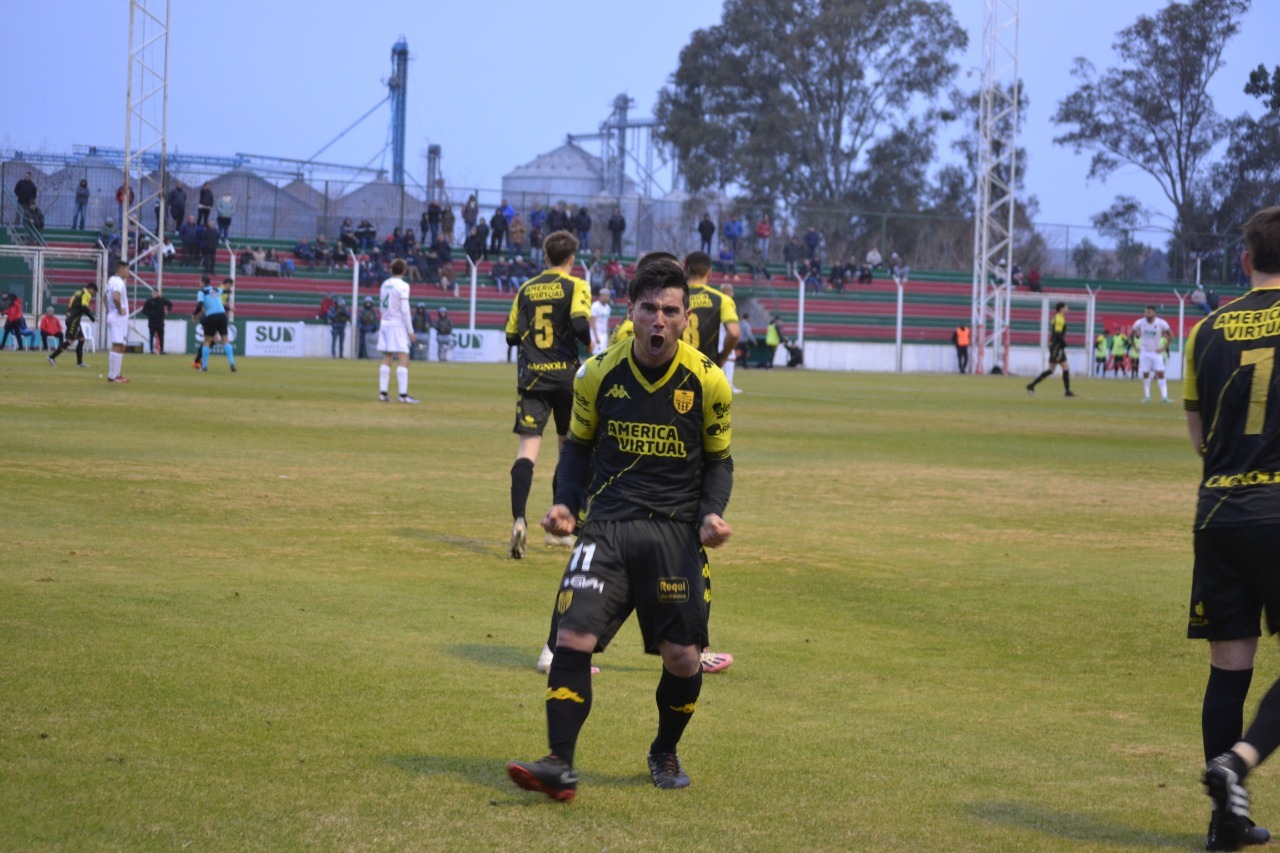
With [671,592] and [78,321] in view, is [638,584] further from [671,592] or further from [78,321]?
[78,321]

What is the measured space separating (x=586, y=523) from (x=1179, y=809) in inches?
82.6

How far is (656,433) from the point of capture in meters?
5.19

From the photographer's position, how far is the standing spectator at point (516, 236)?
57.2 meters

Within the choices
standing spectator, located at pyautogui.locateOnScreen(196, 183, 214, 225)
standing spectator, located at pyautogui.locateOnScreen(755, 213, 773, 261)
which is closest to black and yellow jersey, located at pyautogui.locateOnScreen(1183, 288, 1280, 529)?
standing spectator, located at pyautogui.locateOnScreen(196, 183, 214, 225)

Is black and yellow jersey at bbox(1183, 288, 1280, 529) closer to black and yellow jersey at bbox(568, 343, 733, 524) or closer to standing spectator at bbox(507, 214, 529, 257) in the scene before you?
black and yellow jersey at bbox(568, 343, 733, 524)

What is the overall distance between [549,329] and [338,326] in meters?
40.1

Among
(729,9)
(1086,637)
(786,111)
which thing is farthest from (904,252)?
(1086,637)

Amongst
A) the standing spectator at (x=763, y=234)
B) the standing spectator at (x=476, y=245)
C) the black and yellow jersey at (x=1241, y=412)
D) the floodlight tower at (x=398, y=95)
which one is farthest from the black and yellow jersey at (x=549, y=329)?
the floodlight tower at (x=398, y=95)

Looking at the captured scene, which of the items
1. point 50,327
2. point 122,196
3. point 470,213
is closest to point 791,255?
point 470,213

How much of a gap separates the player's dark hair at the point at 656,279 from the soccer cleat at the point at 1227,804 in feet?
7.07

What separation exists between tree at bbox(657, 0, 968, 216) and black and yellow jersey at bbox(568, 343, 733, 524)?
74125 mm

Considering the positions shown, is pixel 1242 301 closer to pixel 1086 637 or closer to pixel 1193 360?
pixel 1193 360

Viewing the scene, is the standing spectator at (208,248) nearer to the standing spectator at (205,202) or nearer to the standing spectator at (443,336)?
the standing spectator at (205,202)

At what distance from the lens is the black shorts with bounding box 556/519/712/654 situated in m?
5.02
